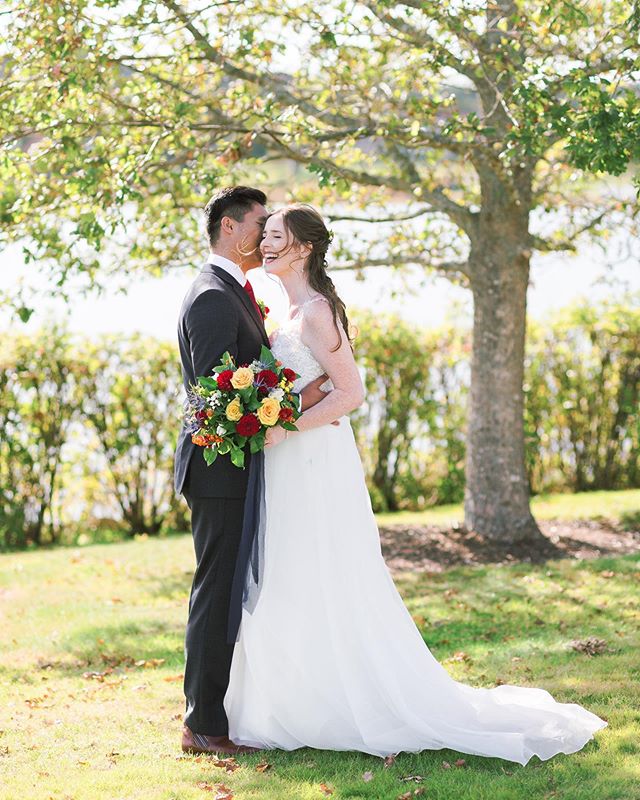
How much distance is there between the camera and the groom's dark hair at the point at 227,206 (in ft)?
15.1

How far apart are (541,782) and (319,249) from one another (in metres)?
2.33

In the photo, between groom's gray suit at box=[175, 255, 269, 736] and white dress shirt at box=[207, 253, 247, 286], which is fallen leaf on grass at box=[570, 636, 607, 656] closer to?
groom's gray suit at box=[175, 255, 269, 736]

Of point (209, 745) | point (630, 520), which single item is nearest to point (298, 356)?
point (209, 745)

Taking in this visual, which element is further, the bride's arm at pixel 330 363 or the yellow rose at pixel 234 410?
the bride's arm at pixel 330 363

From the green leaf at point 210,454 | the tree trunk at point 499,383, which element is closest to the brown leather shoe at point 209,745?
the green leaf at point 210,454

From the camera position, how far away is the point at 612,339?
10.5 m

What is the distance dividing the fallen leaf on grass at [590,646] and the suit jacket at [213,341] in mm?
2387

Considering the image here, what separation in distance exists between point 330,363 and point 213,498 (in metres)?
0.75

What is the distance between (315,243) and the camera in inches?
181

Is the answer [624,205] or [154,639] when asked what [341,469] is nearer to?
[154,639]

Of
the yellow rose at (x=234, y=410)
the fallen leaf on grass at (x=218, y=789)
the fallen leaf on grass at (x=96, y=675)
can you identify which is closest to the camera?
the fallen leaf on grass at (x=218, y=789)

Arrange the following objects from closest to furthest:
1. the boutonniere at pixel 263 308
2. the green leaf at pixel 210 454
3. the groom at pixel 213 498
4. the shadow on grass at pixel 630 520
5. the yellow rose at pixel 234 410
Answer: the yellow rose at pixel 234 410
the green leaf at pixel 210 454
the groom at pixel 213 498
the boutonniere at pixel 263 308
the shadow on grass at pixel 630 520

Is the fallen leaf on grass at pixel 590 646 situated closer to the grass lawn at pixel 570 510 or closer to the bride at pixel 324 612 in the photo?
the bride at pixel 324 612

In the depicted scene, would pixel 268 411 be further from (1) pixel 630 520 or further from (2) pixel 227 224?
(1) pixel 630 520
